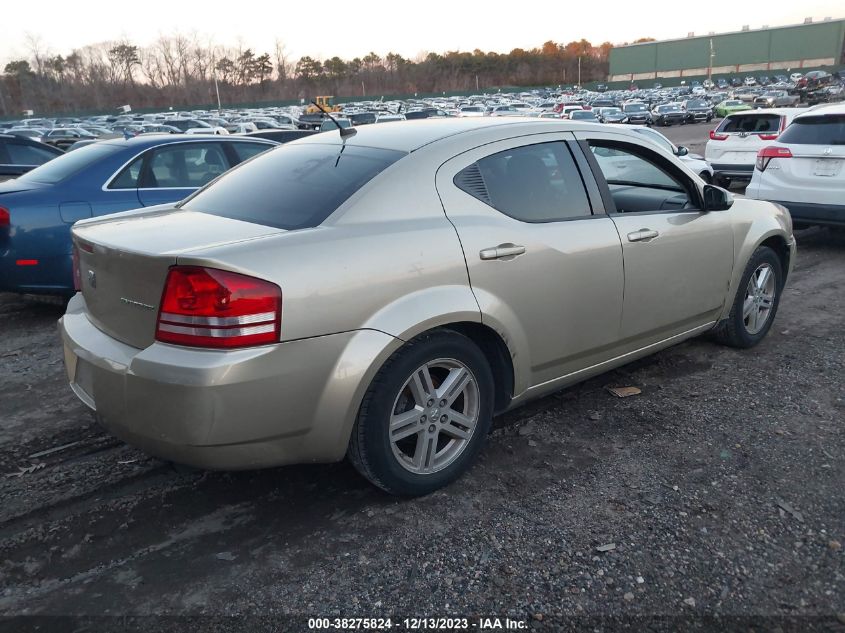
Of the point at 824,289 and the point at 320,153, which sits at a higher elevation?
the point at 320,153

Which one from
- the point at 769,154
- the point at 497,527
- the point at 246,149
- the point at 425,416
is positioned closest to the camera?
the point at 497,527

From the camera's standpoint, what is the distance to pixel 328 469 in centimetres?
345

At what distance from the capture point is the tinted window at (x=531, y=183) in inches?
129

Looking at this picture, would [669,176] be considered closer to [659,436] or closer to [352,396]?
[659,436]

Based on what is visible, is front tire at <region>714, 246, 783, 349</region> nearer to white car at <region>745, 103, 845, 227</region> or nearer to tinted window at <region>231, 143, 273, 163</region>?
white car at <region>745, 103, 845, 227</region>

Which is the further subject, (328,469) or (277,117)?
(277,117)

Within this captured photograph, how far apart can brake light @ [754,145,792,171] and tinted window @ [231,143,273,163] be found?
595 cm

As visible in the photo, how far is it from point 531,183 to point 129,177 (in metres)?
4.20

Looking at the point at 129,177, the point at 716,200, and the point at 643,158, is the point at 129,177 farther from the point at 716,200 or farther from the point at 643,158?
the point at 716,200

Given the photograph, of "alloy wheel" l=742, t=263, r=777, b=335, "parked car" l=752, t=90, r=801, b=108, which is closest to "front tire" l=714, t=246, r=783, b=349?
"alloy wheel" l=742, t=263, r=777, b=335

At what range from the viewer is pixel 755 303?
4949 millimetres

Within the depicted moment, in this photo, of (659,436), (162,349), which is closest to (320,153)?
(162,349)

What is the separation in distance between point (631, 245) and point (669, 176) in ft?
2.70

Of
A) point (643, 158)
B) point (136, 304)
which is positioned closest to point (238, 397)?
point (136, 304)
